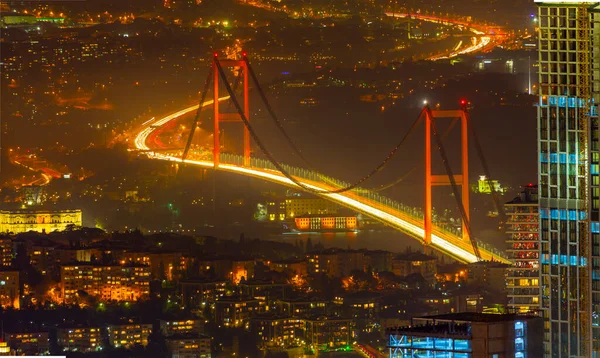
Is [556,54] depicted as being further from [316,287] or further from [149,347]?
[316,287]

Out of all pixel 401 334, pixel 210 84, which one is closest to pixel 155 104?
pixel 210 84

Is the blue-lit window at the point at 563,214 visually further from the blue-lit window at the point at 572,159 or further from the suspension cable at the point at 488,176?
the suspension cable at the point at 488,176

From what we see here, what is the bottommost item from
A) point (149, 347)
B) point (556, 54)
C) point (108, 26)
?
point (149, 347)

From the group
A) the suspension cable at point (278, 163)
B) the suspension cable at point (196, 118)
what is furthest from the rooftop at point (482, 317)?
the suspension cable at point (196, 118)

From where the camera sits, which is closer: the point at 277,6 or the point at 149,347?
the point at 149,347

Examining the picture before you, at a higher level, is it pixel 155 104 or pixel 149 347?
pixel 155 104

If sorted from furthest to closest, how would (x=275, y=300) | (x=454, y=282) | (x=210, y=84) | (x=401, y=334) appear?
1. (x=210, y=84)
2. (x=275, y=300)
3. (x=454, y=282)
4. (x=401, y=334)

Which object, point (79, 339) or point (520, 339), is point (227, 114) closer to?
point (79, 339)
